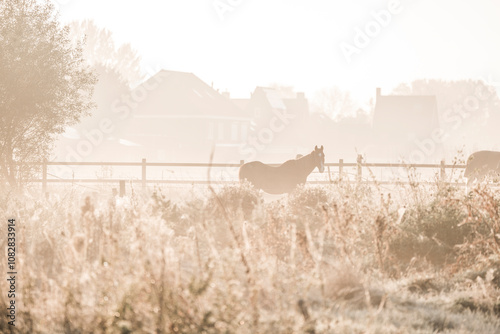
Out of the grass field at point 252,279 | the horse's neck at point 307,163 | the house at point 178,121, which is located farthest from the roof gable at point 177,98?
the grass field at point 252,279

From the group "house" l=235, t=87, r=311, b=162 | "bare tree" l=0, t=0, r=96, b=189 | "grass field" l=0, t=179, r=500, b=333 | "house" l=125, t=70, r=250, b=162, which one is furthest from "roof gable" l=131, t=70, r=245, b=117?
"grass field" l=0, t=179, r=500, b=333

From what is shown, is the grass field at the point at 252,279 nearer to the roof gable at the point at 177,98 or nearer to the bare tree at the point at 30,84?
the bare tree at the point at 30,84

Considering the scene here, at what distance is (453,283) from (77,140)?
47220mm

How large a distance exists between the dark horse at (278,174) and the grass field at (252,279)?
5073 millimetres

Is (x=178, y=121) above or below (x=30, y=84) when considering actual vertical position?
above

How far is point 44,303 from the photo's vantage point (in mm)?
5461

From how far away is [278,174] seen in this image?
1667 cm

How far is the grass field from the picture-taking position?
4.57m

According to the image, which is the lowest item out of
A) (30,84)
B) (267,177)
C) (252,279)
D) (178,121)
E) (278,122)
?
(252,279)

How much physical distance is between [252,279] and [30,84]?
15561 millimetres

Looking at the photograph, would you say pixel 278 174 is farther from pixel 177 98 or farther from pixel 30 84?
pixel 177 98

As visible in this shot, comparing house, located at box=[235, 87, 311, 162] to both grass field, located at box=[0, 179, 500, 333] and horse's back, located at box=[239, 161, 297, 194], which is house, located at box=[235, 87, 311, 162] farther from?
grass field, located at box=[0, 179, 500, 333]

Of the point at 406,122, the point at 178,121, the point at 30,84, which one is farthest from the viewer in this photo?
the point at 406,122

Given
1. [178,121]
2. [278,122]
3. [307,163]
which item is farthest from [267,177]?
[278,122]
